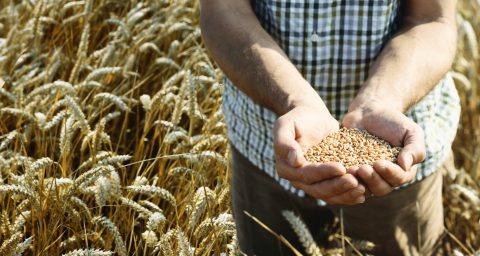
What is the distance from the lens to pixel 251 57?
72.9 inches

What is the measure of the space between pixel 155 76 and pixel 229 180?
810 millimetres

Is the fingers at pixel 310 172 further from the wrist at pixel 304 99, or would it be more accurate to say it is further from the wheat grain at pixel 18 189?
the wheat grain at pixel 18 189

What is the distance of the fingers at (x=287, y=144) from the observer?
1.54 m

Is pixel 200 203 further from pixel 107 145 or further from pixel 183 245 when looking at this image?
pixel 107 145

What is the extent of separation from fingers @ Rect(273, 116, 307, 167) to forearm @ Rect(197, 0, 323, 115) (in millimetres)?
114

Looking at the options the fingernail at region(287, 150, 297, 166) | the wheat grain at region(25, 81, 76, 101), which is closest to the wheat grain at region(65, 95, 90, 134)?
the wheat grain at region(25, 81, 76, 101)

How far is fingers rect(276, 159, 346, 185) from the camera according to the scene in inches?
59.0

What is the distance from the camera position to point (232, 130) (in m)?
2.09

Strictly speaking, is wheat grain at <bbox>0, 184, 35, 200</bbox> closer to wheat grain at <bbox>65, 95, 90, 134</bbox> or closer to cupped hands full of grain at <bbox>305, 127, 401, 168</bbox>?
wheat grain at <bbox>65, 95, 90, 134</bbox>

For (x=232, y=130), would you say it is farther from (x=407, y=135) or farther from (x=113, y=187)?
(x=407, y=135)

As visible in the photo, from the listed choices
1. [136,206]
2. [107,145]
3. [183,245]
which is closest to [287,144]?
[183,245]

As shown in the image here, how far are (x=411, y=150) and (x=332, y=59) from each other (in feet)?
1.40

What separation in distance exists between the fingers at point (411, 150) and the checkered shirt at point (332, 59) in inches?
12.4

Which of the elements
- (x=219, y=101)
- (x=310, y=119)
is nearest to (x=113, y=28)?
(x=219, y=101)
